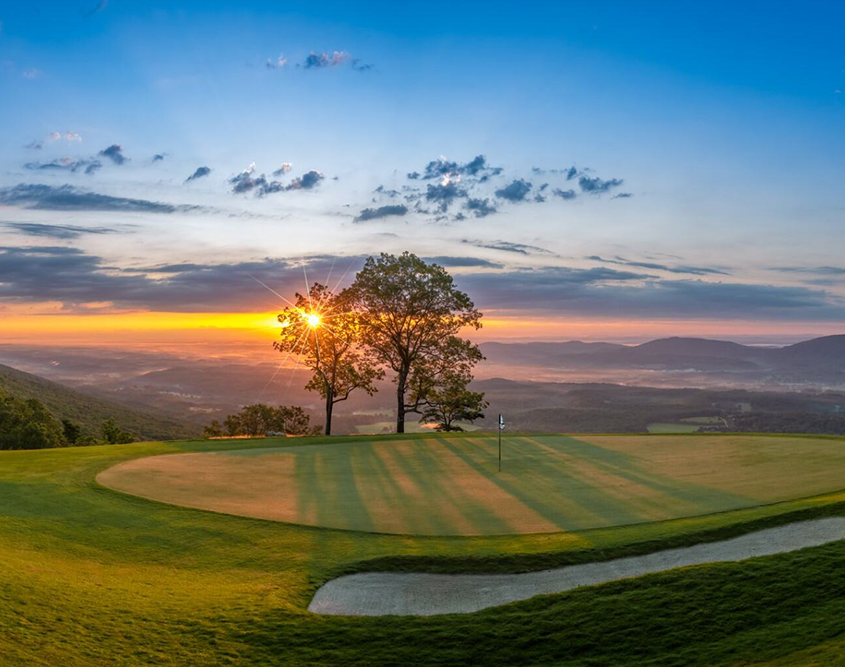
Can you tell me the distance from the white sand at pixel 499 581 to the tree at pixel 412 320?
3117 centimetres

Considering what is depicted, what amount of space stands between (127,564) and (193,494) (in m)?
5.96

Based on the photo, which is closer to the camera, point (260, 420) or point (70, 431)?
point (260, 420)

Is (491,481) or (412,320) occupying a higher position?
(412,320)

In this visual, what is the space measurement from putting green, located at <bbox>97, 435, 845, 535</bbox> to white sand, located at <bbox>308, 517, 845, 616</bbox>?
2.38m

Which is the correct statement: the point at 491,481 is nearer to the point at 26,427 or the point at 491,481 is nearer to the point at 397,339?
the point at 397,339

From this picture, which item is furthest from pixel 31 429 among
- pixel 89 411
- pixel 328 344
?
pixel 89 411

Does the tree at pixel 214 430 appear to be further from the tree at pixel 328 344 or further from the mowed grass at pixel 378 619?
the mowed grass at pixel 378 619

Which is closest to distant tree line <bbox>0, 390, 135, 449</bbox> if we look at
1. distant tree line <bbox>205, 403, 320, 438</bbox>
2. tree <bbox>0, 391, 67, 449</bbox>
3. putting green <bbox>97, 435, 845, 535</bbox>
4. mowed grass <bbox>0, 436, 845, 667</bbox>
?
tree <bbox>0, 391, 67, 449</bbox>

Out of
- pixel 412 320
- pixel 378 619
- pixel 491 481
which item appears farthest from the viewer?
pixel 412 320

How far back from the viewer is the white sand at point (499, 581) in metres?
11.0

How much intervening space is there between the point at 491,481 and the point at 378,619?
11.0 meters

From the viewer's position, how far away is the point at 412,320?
146 feet

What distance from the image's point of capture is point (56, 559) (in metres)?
12.6

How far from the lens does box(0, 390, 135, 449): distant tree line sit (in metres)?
53.8
